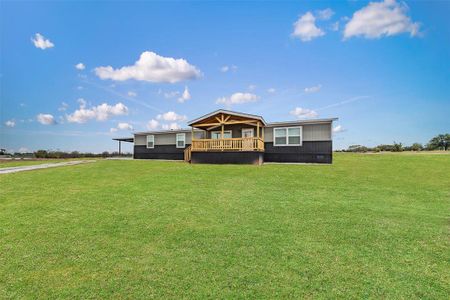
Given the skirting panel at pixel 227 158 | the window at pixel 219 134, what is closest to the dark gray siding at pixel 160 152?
the window at pixel 219 134

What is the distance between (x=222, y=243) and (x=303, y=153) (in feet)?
50.0

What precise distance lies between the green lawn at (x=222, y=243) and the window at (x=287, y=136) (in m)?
9.75

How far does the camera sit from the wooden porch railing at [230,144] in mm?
18016

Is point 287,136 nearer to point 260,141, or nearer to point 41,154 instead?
point 260,141

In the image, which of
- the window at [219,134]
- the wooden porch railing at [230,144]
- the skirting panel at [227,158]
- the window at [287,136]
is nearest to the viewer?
the skirting panel at [227,158]

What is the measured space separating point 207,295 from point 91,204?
583 centimetres

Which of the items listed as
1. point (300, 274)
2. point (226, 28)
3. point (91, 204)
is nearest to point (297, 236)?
point (300, 274)

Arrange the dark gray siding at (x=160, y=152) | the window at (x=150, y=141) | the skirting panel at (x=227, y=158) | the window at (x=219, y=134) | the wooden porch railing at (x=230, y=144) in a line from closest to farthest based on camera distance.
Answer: the skirting panel at (x=227, y=158) → the wooden porch railing at (x=230, y=144) → the window at (x=219, y=134) → the dark gray siding at (x=160, y=152) → the window at (x=150, y=141)

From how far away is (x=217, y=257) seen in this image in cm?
462

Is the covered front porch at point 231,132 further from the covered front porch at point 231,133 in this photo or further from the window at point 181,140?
the window at point 181,140

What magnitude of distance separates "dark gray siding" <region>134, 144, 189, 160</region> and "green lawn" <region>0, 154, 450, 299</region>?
15435 millimetres

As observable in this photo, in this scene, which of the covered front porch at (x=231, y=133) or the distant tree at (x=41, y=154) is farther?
the distant tree at (x=41, y=154)

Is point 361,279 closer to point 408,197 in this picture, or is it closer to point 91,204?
point 408,197

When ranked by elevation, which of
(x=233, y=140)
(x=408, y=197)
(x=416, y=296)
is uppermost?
(x=233, y=140)
